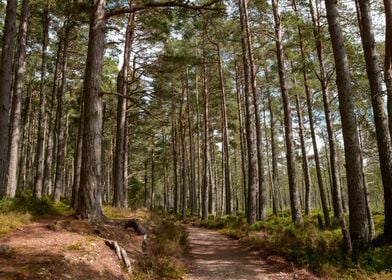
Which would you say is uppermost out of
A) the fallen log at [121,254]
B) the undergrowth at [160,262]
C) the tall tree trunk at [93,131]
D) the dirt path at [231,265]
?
the tall tree trunk at [93,131]

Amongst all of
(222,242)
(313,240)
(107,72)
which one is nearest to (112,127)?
(107,72)

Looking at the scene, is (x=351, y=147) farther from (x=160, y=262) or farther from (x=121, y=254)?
(x=121, y=254)

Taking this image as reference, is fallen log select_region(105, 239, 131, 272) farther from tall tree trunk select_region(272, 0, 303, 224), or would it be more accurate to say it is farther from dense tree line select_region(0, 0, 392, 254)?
tall tree trunk select_region(272, 0, 303, 224)

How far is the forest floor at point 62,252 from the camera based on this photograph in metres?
4.95

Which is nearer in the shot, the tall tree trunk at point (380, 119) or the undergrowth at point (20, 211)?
the undergrowth at point (20, 211)

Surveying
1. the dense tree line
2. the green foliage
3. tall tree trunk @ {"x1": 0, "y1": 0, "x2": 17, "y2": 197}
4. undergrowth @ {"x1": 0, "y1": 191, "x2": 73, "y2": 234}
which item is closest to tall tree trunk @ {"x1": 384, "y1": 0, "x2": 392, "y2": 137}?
the dense tree line

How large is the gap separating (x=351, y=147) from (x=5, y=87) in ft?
33.3

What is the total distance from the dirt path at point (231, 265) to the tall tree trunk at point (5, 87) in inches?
247

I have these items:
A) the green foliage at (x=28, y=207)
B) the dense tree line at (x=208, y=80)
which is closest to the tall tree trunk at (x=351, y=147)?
the dense tree line at (x=208, y=80)

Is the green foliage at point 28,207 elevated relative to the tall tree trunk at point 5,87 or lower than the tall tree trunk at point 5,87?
lower

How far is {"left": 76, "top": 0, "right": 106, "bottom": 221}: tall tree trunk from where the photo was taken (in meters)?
8.27

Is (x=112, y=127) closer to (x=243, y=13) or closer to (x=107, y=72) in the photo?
(x=107, y=72)

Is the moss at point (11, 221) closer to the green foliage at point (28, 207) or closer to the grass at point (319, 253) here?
the green foliage at point (28, 207)

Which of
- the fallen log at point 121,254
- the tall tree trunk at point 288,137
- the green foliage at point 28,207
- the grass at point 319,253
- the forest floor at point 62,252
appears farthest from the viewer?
the tall tree trunk at point 288,137
